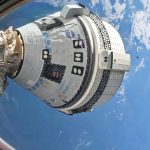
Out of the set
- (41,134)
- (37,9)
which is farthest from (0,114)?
(37,9)

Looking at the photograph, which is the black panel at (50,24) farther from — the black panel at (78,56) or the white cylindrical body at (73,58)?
the black panel at (78,56)

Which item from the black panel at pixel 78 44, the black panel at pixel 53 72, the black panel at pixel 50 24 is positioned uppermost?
the black panel at pixel 50 24

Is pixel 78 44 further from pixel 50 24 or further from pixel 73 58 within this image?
pixel 50 24

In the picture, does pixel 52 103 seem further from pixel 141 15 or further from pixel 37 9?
pixel 141 15

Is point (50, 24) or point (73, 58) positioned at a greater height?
point (50, 24)

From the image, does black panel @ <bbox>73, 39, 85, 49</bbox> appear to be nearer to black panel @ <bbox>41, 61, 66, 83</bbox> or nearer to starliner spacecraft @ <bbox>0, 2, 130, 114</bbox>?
starliner spacecraft @ <bbox>0, 2, 130, 114</bbox>

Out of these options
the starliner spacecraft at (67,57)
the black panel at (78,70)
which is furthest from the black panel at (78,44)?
the black panel at (78,70)

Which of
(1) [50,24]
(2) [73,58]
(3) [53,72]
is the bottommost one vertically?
(3) [53,72]

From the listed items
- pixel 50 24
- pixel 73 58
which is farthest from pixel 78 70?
pixel 50 24
